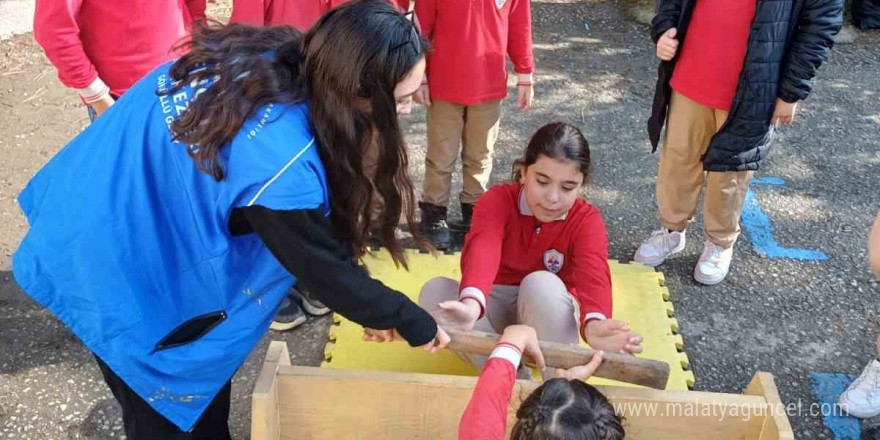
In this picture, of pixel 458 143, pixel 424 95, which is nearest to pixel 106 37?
pixel 424 95

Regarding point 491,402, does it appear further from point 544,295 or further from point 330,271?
point 544,295

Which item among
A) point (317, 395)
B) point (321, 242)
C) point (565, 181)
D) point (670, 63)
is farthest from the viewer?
point (670, 63)

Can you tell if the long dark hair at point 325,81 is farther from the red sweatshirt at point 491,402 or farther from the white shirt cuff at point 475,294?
the white shirt cuff at point 475,294

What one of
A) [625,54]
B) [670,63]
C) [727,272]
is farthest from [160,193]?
[625,54]

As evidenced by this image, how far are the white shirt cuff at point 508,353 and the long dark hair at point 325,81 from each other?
62cm

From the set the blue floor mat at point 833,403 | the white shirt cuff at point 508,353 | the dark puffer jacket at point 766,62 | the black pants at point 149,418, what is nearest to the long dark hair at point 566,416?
the white shirt cuff at point 508,353

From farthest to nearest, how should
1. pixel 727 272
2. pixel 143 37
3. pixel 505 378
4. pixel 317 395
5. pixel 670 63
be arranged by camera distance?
pixel 727 272 < pixel 670 63 < pixel 143 37 < pixel 317 395 < pixel 505 378

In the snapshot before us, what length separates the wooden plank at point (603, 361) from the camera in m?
2.08

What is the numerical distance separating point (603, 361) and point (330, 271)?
37.9 inches

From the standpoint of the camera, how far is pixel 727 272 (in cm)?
346

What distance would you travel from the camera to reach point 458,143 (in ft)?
11.4

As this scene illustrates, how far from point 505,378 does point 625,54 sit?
14.0ft

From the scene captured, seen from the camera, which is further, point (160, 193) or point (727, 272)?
point (727, 272)

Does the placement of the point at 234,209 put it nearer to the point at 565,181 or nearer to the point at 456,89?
the point at 565,181
